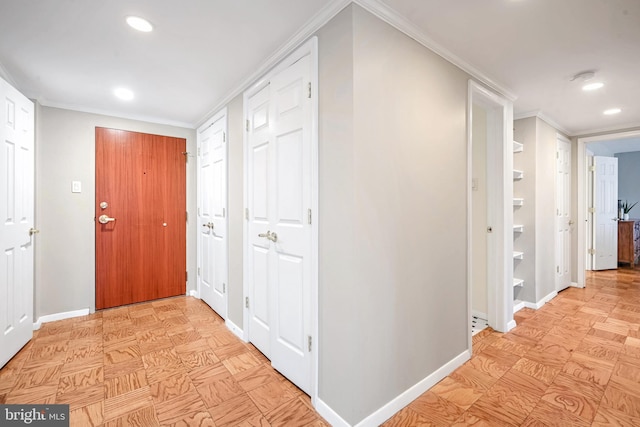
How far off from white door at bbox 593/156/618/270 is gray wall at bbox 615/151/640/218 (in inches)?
67.5

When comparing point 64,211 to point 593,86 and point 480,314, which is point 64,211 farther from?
point 593,86

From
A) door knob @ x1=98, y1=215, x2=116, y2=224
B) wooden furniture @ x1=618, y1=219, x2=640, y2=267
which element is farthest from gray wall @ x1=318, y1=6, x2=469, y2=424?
wooden furniture @ x1=618, y1=219, x2=640, y2=267

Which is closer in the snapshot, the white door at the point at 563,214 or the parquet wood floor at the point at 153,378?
the parquet wood floor at the point at 153,378

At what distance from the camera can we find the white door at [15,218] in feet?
6.73

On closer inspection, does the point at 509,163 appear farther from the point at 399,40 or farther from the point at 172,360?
the point at 172,360

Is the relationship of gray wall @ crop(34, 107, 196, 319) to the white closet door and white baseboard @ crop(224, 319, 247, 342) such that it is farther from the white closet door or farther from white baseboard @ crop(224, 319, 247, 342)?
the white closet door

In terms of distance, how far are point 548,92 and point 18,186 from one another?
4.78 meters

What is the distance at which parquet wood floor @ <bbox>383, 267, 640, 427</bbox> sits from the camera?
5.18ft

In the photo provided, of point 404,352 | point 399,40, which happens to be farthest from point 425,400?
point 399,40

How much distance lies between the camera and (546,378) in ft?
6.36

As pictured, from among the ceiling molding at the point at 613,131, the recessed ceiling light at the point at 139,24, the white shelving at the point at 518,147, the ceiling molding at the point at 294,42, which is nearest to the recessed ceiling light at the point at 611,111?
the ceiling molding at the point at 613,131

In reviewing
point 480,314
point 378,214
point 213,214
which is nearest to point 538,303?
point 480,314

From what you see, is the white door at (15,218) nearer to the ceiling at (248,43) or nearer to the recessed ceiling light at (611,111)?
the ceiling at (248,43)

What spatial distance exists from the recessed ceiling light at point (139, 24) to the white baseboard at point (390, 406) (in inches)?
96.2
